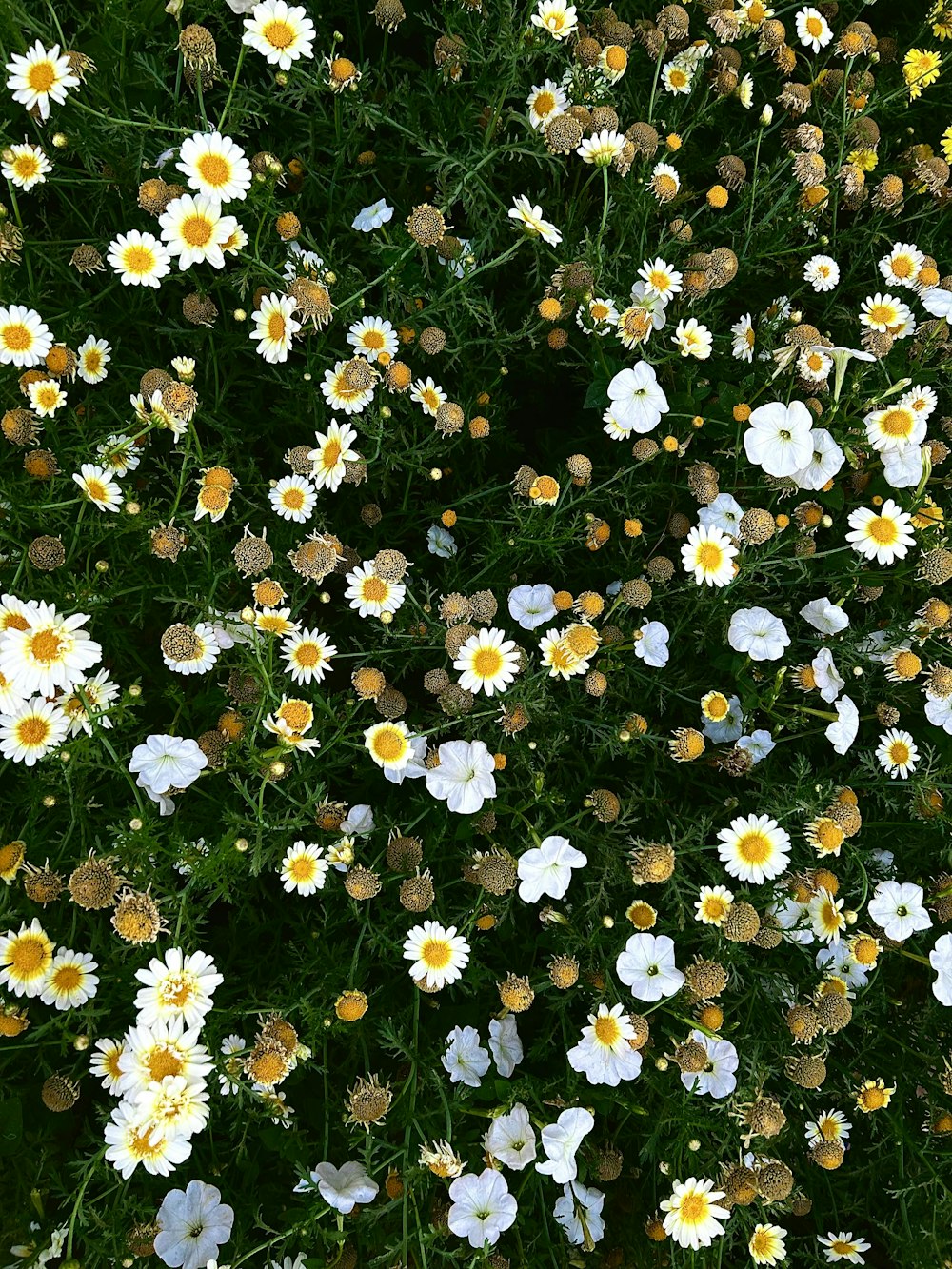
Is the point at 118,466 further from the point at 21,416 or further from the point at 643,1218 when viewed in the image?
the point at 643,1218

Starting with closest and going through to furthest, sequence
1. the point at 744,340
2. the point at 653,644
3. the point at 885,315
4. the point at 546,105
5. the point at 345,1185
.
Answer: the point at 345,1185
the point at 653,644
the point at 546,105
the point at 744,340
the point at 885,315

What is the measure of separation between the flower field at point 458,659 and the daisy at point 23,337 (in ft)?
0.04

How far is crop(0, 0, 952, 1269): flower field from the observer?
2139 mm

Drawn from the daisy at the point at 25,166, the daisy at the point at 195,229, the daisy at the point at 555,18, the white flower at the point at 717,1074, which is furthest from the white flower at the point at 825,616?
the daisy at the point at 25,166

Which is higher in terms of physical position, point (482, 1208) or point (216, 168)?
point (216, 168)

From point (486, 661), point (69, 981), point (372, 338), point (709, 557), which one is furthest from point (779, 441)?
point (69, 981)

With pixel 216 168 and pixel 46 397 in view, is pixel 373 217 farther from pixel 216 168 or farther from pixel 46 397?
pixel 46 397

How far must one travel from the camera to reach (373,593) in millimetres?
2383

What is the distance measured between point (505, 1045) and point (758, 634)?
4.22 ft

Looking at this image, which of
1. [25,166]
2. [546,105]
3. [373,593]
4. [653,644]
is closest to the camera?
[25,166]

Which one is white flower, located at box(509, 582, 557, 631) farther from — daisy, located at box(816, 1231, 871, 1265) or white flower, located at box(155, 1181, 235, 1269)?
daisy, located at box(816, 1231, 871, 1265)

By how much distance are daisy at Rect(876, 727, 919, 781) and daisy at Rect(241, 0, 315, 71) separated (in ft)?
7.89

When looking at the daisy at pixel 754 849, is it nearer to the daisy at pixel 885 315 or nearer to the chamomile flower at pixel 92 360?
the daisy at pixel 885 315

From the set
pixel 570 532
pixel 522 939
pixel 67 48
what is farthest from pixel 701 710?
pixel 67 48
